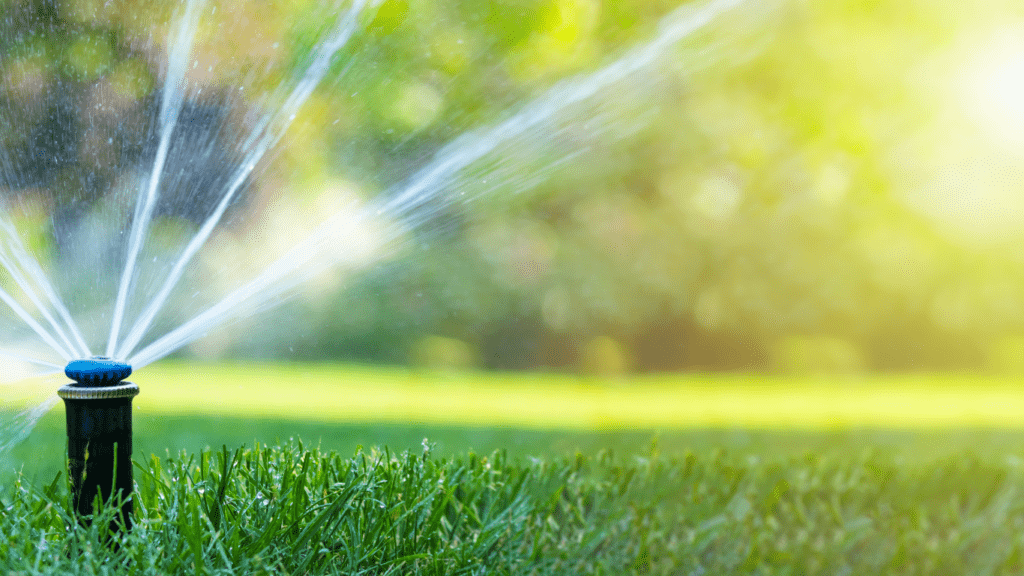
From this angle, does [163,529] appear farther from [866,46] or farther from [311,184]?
[866,46]

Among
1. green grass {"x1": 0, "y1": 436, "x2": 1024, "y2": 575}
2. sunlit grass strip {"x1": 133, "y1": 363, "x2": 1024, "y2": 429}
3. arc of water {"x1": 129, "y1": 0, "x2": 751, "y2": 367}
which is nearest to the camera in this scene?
green grass {"x1": 0, "y1": 436, "x2": 1024, "y2": 575}

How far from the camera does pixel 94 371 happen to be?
64.9 inches

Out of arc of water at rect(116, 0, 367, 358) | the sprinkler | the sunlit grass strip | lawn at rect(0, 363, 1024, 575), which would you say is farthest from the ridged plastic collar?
the sunlit grass strip

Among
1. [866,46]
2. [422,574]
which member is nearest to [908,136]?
[866,46]

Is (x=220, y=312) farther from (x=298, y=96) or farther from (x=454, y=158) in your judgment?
(x=298, y=96)

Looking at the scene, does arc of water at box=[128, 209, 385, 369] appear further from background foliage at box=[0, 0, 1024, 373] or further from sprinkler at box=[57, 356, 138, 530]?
background foliage at box=[0, 0, 1024, 373]

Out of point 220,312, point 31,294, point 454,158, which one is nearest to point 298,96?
point 454,158

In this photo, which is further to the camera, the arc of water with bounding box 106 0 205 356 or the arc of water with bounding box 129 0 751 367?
the arc of water with bounding box 129 0 751 367

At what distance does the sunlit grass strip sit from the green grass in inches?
79.5

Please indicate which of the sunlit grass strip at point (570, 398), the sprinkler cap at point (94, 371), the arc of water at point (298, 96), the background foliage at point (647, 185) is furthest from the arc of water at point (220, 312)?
the background foliage at point (647, 185)

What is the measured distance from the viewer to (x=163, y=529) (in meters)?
1.79

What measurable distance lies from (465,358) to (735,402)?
2.52 meters

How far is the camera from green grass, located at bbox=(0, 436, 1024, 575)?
1.79m

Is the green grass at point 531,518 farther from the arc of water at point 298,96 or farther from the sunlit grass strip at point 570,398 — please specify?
the arc of water at point 298,96
